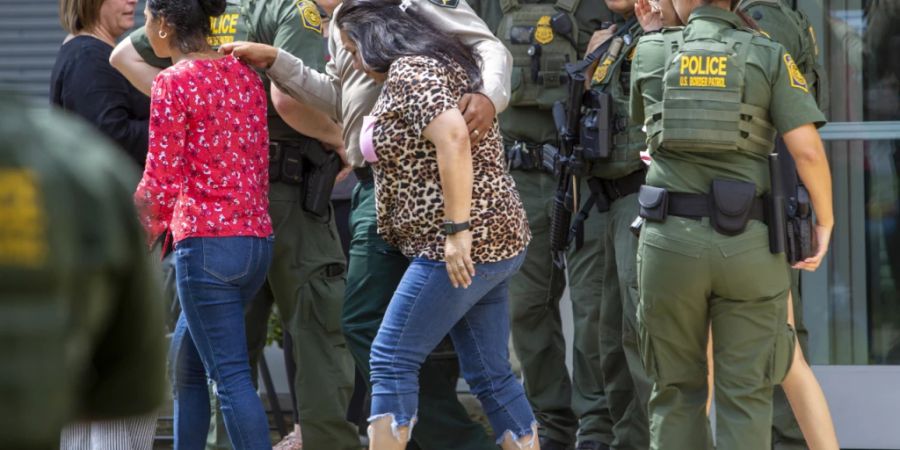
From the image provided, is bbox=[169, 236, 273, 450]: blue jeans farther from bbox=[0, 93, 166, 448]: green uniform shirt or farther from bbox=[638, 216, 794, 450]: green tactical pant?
bbox=[0, 93, 166, 448]: green uniform shirt

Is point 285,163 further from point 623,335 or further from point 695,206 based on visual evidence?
point 695,206

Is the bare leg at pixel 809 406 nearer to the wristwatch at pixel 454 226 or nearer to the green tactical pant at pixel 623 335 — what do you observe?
the green tactical pant at pixel 623 335

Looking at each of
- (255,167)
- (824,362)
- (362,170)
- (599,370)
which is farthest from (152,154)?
(824,362)

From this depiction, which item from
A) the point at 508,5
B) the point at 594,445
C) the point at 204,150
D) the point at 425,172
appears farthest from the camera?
the point at 508,5

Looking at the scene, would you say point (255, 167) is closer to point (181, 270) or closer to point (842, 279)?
point (181, 270)

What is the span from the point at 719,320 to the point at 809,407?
1.78ft

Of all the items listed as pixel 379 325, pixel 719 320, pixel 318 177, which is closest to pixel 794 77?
pixel 719 320

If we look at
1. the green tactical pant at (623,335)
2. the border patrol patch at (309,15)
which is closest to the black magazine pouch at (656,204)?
the green tactical pant at (623,335)

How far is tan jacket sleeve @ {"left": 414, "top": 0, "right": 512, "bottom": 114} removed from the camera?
420cm

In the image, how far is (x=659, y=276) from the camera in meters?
4.12

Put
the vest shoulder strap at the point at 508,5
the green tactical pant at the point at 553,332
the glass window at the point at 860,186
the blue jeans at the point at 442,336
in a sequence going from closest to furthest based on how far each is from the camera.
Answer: the blue jeans at the point at 442,336 → the green tactical pant at the point at 553,332 → the vest shoulder strap at the point at 508,5 → the glass window at the point at 860,186

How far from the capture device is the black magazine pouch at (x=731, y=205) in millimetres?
4000

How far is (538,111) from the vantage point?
544 cm

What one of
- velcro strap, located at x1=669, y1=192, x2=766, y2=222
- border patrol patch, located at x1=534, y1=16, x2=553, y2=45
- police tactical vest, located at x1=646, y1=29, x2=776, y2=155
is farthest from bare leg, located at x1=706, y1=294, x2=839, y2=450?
border patrol patch, located at x1=534, y1=16, x2=553, y2=45
